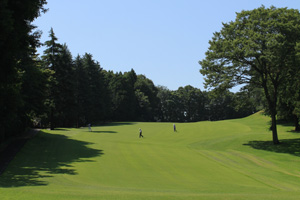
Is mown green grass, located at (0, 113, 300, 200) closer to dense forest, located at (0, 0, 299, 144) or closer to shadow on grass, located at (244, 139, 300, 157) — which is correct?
shadow on grass, located at (244, 139, 300, 157)

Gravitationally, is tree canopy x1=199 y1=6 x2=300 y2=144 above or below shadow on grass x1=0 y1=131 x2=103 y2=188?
above

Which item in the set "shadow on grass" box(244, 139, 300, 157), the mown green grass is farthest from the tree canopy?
the mown green grass

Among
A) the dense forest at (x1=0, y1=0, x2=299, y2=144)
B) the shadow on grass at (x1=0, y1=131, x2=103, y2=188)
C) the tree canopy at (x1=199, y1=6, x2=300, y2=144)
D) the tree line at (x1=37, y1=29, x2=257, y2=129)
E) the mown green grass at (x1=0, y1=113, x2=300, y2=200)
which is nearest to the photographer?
the mown green grass at (x1=0, y1=113, x2=300, y2=200)

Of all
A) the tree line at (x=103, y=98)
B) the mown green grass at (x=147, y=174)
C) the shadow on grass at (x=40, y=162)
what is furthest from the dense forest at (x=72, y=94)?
the mown green grass at (x=147, y=174)

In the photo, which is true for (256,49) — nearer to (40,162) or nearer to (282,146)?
(282,146)

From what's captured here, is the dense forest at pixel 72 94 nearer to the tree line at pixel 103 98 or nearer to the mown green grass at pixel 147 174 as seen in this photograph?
the tree line at pixel 103 98

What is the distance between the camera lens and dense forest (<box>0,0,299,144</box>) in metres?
16.7

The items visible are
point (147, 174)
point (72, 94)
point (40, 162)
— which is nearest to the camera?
point (147, 174)

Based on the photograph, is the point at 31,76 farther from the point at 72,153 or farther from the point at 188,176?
the point at 188,176

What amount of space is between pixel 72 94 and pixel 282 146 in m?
40.0

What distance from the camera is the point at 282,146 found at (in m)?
32.8

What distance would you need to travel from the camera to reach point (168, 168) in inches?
792

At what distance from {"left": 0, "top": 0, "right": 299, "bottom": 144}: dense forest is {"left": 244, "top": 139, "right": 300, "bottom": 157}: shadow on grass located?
453 cm

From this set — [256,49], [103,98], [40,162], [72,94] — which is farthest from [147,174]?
[103,98]
